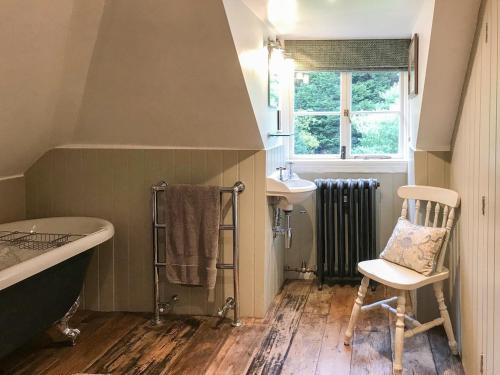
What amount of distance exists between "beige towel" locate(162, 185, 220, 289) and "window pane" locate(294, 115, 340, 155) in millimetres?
1515

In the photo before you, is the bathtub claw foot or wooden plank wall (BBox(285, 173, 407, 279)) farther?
wooden plank wall (BBox(285, 173, 407, 279))

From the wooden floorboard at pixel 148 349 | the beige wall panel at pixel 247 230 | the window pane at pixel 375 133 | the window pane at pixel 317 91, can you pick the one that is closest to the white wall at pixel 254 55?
the beige wall panel at pixel 247 230

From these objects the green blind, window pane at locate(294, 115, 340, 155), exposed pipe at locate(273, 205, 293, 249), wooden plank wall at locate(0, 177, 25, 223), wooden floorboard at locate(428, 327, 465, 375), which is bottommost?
wooden floorboard at locate(428, 327, 465, 375)

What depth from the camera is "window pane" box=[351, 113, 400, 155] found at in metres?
5.10

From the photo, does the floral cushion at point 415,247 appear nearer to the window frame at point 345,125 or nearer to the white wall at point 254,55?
the white wall at point 254,55

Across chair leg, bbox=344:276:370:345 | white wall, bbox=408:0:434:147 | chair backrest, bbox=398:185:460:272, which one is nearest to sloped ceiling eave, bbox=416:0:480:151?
white wall, bbox=408:0:434:147

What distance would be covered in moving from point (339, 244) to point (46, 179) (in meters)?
2.30

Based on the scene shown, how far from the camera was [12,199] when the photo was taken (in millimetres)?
4176

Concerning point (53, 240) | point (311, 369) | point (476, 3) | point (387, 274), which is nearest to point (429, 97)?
point (476, 3)

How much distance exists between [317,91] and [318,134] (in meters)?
0.36

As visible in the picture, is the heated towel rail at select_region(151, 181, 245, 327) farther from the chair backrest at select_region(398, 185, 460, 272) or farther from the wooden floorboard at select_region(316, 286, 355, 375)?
the chair backrest at select_region(398, 185, 460, 272)

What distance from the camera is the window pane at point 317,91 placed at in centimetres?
513

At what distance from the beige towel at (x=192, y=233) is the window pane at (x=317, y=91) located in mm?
1609

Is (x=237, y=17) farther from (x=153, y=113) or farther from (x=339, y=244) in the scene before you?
(x=339, y=244)
